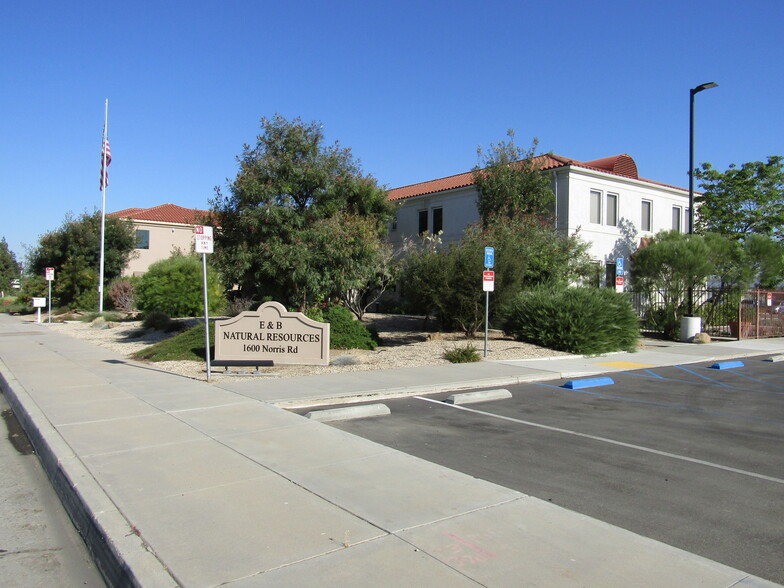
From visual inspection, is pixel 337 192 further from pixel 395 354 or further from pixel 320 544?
pixel 320 544

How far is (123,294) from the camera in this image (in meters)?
33.8

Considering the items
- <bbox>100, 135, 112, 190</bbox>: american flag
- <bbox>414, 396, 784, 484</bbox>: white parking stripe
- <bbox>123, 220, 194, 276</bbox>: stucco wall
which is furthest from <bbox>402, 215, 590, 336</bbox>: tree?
<bbox>123, 220, 194, 276</bbox>: stucco wall

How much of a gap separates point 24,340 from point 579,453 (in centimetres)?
2018

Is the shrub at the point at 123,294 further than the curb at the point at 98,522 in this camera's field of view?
Yes

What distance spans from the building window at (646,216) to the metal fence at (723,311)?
5.61 meters

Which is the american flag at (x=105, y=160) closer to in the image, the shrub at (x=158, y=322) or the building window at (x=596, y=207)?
the shrub at (x=158, y=322)

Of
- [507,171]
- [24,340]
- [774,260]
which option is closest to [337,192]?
[507,171]

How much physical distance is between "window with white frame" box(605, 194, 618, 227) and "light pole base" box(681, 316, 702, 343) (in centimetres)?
695

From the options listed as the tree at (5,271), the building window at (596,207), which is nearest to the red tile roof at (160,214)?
the building window at (596,207)

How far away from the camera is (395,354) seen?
51.0 ft

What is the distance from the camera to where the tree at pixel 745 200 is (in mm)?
28922

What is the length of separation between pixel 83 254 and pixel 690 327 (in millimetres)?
33726

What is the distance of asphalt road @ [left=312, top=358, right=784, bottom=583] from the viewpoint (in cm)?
485

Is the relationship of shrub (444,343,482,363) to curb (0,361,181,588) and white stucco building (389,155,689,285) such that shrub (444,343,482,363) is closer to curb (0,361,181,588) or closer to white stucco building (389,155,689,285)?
curb (0,361,181,588)
